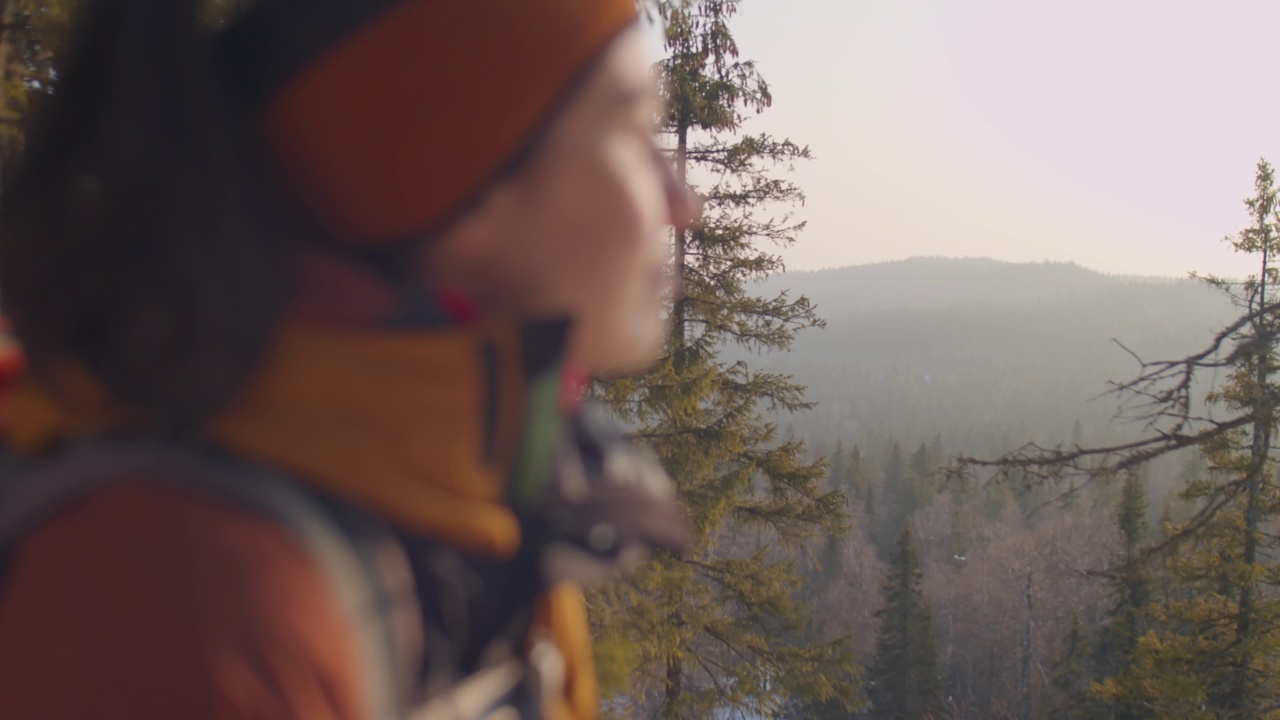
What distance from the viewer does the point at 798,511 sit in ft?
36.7

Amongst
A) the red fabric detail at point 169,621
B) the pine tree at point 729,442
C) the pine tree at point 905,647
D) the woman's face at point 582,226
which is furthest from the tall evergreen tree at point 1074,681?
the red fabric detail at point 169,621

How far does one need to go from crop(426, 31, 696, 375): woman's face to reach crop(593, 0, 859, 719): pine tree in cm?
726

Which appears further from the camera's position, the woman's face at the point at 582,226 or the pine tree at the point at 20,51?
the pine tree at the point at 20,51

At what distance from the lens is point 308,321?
884 mm

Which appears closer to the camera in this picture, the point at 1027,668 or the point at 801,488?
the point at 801,488

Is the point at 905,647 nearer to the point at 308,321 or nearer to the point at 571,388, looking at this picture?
the point at 571,388

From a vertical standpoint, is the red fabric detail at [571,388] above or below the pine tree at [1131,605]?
above

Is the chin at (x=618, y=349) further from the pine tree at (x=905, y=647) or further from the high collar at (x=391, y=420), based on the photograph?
the pine tree at (x=905, y=647)

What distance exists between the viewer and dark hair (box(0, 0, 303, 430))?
0.83m

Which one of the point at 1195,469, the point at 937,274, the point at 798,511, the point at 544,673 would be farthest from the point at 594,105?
the point at 937,274

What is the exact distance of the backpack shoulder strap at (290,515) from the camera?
2.46ft

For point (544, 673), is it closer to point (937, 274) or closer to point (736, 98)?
point (736, 98)

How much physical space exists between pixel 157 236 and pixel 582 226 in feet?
1.47

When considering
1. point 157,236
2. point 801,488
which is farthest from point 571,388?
point 801,488
